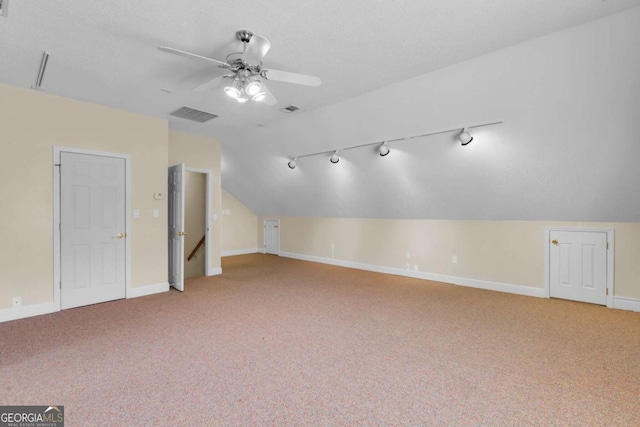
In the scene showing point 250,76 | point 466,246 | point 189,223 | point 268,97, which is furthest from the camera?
point 189,223

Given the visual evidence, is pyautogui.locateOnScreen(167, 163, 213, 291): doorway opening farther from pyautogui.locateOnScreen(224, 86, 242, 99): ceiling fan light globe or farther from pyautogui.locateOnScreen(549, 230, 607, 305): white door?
pyautogui.locateOnScreen(549, 230, 607, 305): white door

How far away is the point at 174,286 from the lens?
17.3 feet

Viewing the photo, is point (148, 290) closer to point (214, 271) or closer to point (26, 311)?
point (26, 311)

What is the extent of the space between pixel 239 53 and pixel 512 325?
4.20 meters

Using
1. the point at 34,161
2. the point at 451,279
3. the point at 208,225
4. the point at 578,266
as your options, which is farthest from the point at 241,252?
the point at 578,266

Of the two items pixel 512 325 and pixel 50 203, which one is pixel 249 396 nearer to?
pixel 512 325

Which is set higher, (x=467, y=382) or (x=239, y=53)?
(x=239, y=53)

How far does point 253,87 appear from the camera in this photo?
262 cm

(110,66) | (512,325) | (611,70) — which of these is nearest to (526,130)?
(611,70)

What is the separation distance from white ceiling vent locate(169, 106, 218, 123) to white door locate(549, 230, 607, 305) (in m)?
5.77

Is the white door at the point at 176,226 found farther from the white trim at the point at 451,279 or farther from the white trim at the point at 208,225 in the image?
the white trim at the point at 451,279

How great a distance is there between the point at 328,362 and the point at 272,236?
6.77m

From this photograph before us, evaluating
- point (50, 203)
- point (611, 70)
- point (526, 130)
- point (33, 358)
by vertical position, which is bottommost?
point (33, 358)

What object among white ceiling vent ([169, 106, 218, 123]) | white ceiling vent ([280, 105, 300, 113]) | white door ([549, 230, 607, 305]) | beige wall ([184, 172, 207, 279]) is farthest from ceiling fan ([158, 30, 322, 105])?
white door ([549, 230, 607, 305])
